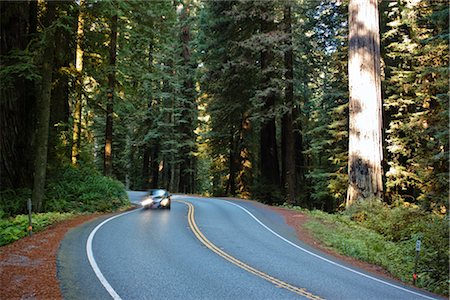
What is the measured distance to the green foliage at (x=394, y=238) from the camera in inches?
394

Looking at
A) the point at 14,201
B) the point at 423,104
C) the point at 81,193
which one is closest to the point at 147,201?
the point at 81,193

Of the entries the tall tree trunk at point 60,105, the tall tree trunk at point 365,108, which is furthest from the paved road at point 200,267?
the tall tree trunk at point 60,105

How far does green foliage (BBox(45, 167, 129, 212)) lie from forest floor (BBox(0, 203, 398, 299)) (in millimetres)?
3904

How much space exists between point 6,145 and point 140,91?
25.2m

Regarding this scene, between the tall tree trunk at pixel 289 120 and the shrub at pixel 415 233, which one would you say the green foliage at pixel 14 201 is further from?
the tall tree trunk at pixel 289 120

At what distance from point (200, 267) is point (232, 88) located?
2083cm

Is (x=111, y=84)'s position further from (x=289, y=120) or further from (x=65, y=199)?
(x=289, y=120)

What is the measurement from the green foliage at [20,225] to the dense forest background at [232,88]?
184cm

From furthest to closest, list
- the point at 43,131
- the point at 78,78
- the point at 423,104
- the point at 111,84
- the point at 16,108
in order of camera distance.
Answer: the point at 111,84 < the point at 78,78 < the point at 423,104 < the point at 16,108 < the point at 43,131

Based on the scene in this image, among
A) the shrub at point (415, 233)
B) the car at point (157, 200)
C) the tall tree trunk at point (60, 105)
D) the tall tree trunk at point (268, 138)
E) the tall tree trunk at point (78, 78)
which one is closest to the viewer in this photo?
the shrub at point (415, 233)

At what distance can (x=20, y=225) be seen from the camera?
12.5 m

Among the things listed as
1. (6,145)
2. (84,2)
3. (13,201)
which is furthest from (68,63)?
(13,201)

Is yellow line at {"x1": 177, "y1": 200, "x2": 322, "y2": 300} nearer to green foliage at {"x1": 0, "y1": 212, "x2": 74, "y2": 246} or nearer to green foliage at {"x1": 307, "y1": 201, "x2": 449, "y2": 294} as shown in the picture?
green foliage at {"x1": 307, "y1": 201, "x2": 449, "y2": 294}

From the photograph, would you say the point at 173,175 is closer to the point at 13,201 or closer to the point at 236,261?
the point at 13,201
